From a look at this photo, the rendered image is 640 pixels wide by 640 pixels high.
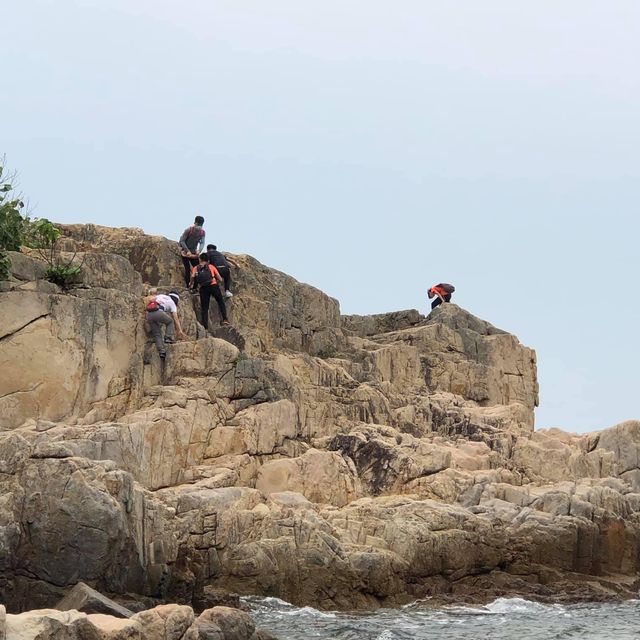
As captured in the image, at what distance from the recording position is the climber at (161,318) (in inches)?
1581

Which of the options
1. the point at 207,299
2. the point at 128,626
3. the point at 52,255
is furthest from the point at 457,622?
the point at 52,255

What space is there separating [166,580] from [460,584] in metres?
8.21

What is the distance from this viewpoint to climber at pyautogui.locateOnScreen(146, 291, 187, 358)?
4016cm

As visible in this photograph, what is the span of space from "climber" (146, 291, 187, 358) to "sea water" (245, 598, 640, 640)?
10077 millimetres

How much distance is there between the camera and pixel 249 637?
25859 mm

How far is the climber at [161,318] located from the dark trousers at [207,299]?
6.95 feet

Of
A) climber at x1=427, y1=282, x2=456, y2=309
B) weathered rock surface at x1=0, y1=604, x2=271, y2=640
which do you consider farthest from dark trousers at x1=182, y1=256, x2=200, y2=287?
weathered rock surface at x1=0, y1=604, x2=271, y2=640

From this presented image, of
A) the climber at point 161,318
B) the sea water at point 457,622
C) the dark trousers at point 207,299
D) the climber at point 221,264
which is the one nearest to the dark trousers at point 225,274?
the climber at point 221,264

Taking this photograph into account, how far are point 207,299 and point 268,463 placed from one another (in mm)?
6683

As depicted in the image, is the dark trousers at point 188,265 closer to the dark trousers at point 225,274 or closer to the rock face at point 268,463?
the rock face at point 268,463

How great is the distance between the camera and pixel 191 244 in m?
45.1

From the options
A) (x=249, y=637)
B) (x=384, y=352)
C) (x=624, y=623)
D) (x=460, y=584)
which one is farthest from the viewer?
(x=384, y=352)

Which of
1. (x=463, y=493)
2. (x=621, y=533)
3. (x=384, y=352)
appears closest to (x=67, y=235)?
(x=384, y=352)

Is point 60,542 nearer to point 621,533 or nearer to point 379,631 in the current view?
point 379,631
